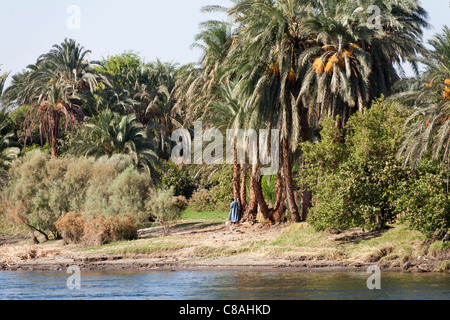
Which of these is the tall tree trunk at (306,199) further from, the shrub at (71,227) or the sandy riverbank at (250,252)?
the shrub at (71,227)

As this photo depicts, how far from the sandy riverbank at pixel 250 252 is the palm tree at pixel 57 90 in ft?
54.9

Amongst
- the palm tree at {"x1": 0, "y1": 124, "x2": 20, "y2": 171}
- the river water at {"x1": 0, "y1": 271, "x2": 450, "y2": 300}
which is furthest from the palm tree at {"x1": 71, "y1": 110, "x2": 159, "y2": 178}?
the river water at {"x1": 0, "y1": 271, "x2": 450, "y2": 300}

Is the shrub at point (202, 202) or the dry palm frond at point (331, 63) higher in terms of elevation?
the dry palm frond at point (331, 63)

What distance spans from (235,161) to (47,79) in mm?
24794

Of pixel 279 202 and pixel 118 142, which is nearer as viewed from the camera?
pixel 279 202

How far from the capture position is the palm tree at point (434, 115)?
24109 mm

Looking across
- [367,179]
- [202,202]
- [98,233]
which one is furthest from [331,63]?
[202,202]

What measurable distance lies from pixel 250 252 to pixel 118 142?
18.7m

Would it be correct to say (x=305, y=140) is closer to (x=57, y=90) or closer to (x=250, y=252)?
(x=250, y=252)

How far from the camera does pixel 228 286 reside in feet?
76.3

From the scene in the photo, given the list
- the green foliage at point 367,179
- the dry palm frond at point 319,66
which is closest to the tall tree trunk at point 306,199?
the green foliage at point 367,179

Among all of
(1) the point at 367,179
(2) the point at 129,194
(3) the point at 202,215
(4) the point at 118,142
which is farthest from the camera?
(3) the point at 202,215

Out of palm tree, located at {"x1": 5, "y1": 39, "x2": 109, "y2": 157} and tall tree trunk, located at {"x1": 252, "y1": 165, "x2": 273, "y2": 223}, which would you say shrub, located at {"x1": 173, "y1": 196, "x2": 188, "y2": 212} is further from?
palm tree, located at {"x1": 5, "y1": 39, "x2": 109, "y2": 157}
